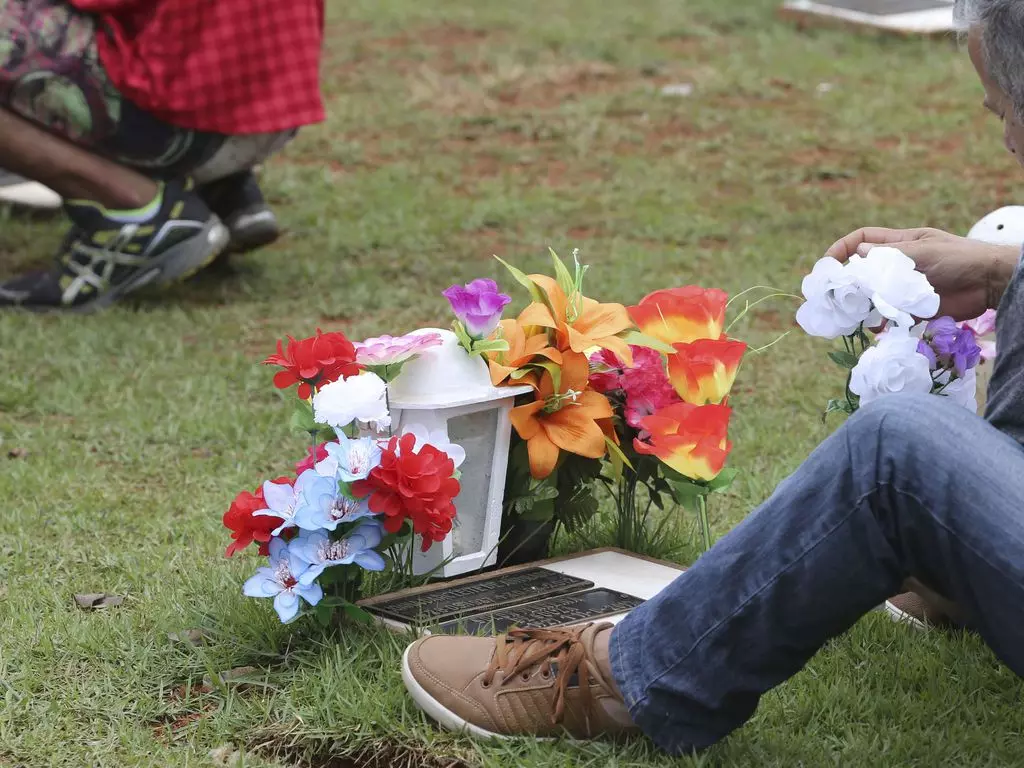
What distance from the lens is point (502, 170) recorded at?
6.16 metres

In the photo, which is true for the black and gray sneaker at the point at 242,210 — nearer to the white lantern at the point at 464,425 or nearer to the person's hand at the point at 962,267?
the white lantern at the point at 464,425

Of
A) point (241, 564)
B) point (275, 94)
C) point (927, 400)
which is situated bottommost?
point (241, 564)

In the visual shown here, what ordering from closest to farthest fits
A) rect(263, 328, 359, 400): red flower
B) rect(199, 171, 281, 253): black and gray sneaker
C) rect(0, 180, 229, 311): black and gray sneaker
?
rect(263, 328, 359, 400): red flower → rect(0, 180, 229, 311): black and gray sneaker → rect(199, 171, 281, 253): black and gray sneaker

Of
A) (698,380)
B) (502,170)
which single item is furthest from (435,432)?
(502,170)

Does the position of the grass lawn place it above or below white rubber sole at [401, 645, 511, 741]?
below

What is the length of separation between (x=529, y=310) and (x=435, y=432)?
279 mm

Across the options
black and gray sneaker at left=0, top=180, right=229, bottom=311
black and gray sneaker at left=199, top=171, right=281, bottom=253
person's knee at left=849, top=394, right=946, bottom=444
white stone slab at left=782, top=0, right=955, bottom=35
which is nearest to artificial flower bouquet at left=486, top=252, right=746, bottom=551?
person's knee at left=849, top=394, right=946, bottom=444

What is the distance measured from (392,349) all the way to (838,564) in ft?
2.90

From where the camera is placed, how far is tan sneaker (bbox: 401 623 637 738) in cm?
192

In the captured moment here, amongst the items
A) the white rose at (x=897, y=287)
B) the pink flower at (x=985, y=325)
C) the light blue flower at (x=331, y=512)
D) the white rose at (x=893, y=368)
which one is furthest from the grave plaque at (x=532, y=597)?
the pink flower at (x=985, y=325)

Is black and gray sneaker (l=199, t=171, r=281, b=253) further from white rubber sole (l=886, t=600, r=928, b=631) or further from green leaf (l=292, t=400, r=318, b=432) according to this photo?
white rubber sole (l=886, t=600, r=928, b=631)

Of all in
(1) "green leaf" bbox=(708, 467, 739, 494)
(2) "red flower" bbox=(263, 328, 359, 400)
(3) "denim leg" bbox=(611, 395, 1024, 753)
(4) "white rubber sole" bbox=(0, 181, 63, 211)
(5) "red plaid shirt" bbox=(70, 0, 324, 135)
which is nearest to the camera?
(3) "denim leg" bbox=(611, 395, 1024, 753)

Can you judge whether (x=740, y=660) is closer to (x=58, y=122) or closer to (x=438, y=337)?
(x=438, y=337)

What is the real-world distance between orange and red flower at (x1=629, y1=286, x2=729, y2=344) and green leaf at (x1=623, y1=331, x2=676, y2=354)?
6 cm
